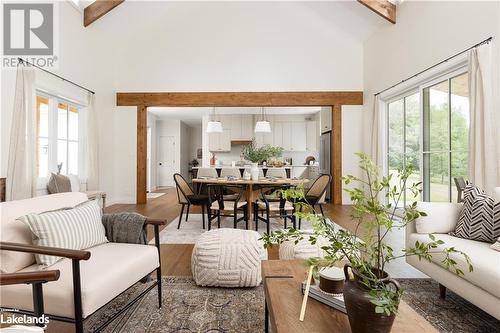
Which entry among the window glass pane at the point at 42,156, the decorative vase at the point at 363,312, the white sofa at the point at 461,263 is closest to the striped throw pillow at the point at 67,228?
the decorative vase at the point at 363,312

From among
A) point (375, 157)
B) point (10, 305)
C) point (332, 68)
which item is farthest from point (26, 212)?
point (332, 68)

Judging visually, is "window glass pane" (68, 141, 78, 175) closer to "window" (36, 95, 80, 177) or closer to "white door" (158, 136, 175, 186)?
"window" (36, 95, 80, 177)

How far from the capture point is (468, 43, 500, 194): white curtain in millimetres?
2828

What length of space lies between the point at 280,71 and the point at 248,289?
5.01 metres

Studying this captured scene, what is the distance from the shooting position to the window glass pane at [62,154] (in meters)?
4.66

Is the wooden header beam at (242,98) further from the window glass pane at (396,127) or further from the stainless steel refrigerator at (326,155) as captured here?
the stainless steel refrigerator at (326,155)

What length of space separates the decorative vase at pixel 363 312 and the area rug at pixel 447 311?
1.16 metres

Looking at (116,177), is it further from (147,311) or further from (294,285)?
(294,285)

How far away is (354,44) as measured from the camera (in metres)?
6.03

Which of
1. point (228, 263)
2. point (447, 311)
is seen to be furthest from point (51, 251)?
point (447, 311)

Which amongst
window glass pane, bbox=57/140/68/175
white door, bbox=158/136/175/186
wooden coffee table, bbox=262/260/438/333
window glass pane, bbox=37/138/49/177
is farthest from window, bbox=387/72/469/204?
white door, bbox=158/136/175/186

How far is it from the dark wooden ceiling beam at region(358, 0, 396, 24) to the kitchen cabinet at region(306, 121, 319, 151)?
181 inches

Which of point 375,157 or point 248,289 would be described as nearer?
point 248,289

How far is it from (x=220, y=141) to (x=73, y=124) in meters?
4.88
